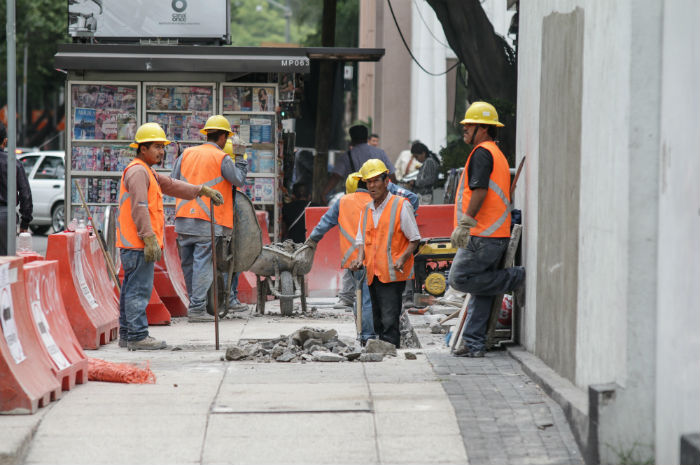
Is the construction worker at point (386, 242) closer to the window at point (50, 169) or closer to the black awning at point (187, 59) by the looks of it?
the black awning at point (187, 59)

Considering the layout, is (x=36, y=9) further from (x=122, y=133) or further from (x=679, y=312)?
(x=679, y=312)

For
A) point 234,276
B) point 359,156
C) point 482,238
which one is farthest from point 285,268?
point 359,156

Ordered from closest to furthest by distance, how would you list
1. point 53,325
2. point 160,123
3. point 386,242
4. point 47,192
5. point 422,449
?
1. point 422,449
2. point 53,325
3. point 386,242
4. point 160,123
5. point 47,192

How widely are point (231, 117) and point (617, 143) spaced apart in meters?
11.2

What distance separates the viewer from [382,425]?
267 inches

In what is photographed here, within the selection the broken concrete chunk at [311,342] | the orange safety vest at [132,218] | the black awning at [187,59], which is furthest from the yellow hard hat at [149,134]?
the black awning at [187,59]

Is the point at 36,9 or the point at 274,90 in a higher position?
the point at 36,9

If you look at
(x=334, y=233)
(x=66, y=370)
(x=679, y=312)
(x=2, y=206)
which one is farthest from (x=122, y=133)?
(x=679, y=312)

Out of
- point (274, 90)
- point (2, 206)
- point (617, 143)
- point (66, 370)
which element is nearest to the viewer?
point (617, 143)

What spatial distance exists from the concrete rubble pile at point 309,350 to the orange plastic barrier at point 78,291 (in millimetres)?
1371

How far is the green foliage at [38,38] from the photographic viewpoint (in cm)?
4362

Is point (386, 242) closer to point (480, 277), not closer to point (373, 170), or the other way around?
point (373, 170)

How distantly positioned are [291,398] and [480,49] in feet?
30.6

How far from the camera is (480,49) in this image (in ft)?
51.6
